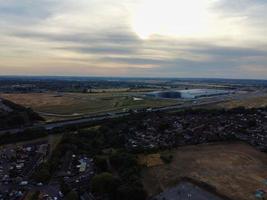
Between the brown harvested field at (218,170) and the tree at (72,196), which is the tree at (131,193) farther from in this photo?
the tree at (72,196)

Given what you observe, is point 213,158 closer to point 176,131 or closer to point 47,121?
point 176,131

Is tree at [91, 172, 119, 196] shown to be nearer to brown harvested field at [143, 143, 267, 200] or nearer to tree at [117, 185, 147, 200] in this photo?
tree at [117, 185, 147, 200]

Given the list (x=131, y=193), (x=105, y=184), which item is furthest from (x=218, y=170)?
(x=105, y=184)

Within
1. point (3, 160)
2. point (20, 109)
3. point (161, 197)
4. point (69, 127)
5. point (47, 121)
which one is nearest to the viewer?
point (161, 197)

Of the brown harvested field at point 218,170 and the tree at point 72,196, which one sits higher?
the tree at point 72,196

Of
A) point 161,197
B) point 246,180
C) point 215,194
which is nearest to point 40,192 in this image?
point 161,197

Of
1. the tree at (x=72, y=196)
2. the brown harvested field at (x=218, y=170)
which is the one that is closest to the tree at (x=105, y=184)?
the tree at (x=72, y=196)

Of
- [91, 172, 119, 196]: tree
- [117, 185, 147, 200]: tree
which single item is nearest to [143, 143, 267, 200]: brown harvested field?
[117, 185, 147, 200]: tree

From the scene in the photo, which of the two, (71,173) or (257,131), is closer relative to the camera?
(71,173)

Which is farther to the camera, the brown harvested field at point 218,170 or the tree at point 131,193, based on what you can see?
the brown harvested field at point 218,170
